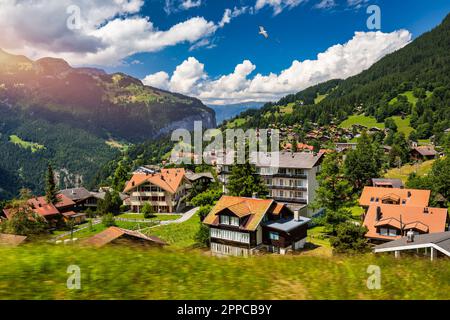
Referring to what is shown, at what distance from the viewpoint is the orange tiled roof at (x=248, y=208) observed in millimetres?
44781

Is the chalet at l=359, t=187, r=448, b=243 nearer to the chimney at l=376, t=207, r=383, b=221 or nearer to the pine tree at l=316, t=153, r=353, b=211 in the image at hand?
the chimney at l=376, t=207, r=383, b=221

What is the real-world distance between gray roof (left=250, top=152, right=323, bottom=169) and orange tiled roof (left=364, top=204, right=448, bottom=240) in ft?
64.5

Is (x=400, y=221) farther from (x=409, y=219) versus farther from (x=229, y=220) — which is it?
(x=229, y=220)

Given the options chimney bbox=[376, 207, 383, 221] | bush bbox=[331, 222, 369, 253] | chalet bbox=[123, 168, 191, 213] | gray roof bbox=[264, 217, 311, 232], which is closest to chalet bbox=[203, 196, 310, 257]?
gray roof bbox=[264, 217, 311, 232]

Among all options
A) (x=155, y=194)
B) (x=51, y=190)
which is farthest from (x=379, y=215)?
(x=51, y=190)

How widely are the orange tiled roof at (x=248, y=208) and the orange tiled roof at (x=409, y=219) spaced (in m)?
14.4

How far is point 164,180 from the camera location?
9319 cm

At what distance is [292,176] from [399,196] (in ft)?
63.5

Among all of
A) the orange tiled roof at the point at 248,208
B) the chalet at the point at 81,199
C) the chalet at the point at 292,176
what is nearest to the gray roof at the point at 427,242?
the orange tiled roof at the point at 248,208

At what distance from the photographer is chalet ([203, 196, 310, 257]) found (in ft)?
147

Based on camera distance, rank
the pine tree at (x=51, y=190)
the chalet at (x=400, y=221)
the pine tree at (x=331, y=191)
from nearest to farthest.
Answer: the chalet at (x=400, y=221), the pine tree at (x=331, y=191), the pine tree at (x=51, y=190)

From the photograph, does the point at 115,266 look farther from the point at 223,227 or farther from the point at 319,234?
the point at 319,234

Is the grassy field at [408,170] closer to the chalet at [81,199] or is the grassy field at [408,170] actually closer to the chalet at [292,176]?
the chalet at [292,176]
